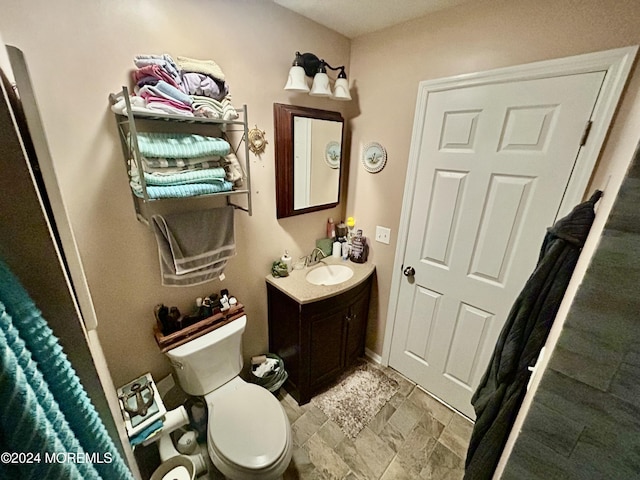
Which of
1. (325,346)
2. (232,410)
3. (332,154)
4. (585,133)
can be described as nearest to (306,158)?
(332,154)

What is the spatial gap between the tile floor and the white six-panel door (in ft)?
0.62

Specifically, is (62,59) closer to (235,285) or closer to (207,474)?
(235,285)

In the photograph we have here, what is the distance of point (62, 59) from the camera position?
89 cm

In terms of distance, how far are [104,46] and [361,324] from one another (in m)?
2.03

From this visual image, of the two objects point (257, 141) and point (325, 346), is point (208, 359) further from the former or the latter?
point (257, 141)

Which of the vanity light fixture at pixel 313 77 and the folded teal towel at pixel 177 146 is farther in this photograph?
the vanity light fixture at pixel 313 77

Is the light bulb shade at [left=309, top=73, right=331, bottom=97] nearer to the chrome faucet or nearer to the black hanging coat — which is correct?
the chrome faucet

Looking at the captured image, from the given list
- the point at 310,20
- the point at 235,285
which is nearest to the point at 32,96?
the point at 235,285

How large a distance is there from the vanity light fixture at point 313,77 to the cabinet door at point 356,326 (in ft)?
4.30

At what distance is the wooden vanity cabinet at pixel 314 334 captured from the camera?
157 cm

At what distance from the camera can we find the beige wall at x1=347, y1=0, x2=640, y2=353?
1008 mm

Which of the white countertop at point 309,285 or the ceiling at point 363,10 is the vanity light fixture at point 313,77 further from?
the white countertop at point 309,285

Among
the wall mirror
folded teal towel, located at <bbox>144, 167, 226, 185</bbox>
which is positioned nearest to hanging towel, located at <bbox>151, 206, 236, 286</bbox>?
folded teal towel, located at <bbox>144, 167, 226, 185</bbox>

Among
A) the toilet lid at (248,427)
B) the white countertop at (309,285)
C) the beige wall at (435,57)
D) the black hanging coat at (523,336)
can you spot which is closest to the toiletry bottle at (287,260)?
the white countertop at (309,285)
